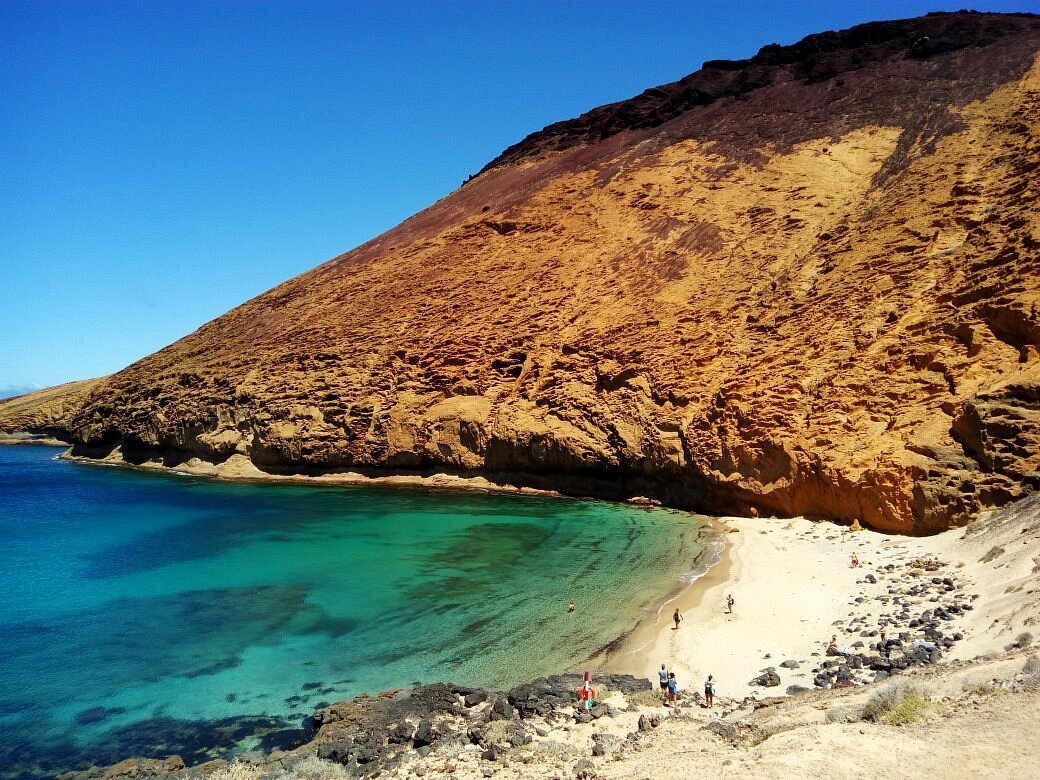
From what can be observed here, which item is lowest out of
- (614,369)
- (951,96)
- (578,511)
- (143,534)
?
(578,511)

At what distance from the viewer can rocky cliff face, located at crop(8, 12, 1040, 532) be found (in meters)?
19.2

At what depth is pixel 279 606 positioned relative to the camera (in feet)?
51.7

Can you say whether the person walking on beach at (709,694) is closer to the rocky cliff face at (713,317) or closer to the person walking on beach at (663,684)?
the person walking on beach at (663,684)

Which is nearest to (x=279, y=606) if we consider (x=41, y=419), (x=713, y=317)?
(x=713, y=317)

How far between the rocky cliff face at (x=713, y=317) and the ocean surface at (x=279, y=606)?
384cm

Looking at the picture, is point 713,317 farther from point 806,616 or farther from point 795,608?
point 806,616

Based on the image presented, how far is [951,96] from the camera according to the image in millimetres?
31953

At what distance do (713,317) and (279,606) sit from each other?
1926 centimetres

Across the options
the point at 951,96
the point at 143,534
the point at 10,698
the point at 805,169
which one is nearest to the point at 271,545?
the point at 143,534

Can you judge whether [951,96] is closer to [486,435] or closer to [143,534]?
[486,435]

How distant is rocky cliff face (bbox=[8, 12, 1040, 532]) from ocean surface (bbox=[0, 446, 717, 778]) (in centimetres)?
384

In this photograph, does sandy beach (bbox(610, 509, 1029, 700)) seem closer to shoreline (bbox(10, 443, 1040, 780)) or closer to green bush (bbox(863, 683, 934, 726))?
shoreline (bbox(10, 443, 1040, 780))

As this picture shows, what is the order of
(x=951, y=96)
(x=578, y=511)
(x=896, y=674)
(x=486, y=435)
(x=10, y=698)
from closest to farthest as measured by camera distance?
1. (x=896, y=674)
2. (x=10, y=698)
3. (x=578, y=511)
4. (x=486, y=435)
5. (x=951, y=96)

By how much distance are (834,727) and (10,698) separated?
12610 mm
